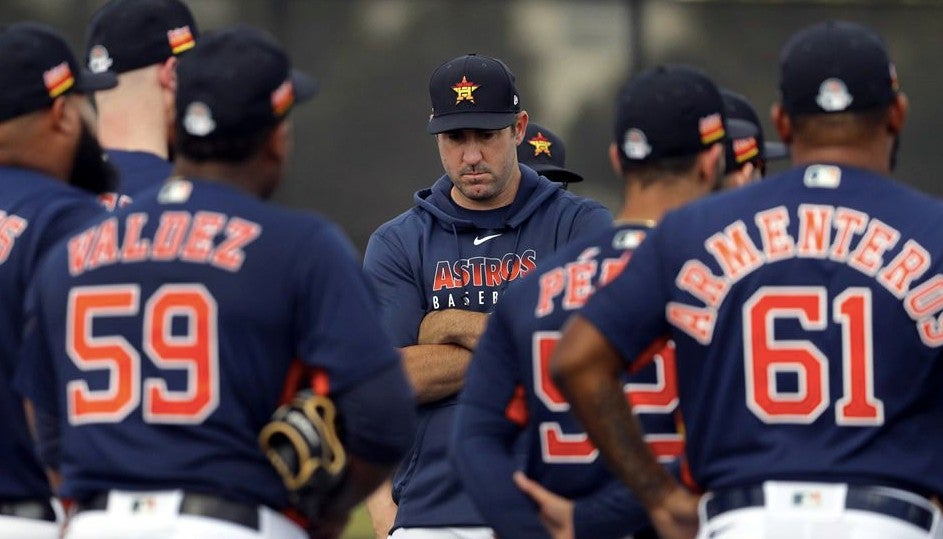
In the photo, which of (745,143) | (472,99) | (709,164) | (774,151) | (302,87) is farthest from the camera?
(472,99)

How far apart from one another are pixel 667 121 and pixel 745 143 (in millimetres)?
1267

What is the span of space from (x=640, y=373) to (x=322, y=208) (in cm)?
1106

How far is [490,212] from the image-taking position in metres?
6.53

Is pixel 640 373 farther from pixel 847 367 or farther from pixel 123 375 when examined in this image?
pixel 123 375

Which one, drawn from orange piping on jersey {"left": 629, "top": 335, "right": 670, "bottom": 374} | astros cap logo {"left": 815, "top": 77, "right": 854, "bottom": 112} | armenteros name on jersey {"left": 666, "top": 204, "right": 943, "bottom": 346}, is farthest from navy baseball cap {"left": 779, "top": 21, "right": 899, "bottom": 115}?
orange piping on jersey {"left": 629, "top": 335, "right": 670, "bottom": 374}

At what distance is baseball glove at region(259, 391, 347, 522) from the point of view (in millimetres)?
4066

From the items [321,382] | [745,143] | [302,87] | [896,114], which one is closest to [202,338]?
[321,382]

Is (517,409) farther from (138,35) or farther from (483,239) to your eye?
(138,35)

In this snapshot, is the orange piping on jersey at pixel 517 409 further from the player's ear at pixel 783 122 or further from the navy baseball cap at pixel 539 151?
the navy baseball cap at pixel 539 151

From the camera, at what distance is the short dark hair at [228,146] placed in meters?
4.25

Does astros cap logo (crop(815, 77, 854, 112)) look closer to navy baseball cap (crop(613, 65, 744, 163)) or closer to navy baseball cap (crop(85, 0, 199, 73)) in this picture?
navy baseball cap (crop(613, 65, 744, 163))

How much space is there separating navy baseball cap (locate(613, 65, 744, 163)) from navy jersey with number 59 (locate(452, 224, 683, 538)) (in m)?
0.26

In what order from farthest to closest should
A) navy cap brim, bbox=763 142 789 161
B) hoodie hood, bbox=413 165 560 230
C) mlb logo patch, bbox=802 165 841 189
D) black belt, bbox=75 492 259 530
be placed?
hoodie hood, bbox=413 165 560 230 < navy cap brim, bbox=763 142 789 161 < mlb logo patch, bbox=802 165 841 189 < black belt, bbox=75 492 259 530

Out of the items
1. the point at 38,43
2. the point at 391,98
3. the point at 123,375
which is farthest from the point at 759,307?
the point at 391,98
